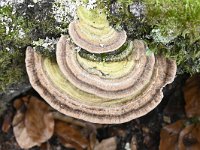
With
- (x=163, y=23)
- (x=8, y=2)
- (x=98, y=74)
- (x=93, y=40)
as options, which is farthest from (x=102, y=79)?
(x=8, y=2)

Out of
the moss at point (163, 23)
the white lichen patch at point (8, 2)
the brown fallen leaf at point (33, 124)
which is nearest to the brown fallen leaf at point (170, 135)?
the brown fallen leaf at point (33, 124)

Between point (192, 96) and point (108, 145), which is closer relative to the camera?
point (192, 96)

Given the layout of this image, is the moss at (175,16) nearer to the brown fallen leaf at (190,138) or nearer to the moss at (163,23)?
the moss at (163,23)

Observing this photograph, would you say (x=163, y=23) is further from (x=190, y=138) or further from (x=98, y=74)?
(x=190, y=138)

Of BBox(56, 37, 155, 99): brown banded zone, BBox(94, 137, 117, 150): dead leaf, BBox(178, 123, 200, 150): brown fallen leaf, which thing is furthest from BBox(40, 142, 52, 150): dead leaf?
BBox(56, 37, 155, 99): brown banded zone

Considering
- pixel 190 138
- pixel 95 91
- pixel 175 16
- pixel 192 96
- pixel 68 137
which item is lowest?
pixel 68 137

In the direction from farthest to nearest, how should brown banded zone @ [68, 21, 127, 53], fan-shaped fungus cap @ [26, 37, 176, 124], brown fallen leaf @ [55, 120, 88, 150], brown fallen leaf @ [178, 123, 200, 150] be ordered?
brown fallen leaf @ [55, 120, 88, 150]
brown fallen leaf @ [178, 123, 200, 150]
fan-shaped fungus cap @ [26, 37, 176, 124]
brown banded zone @ [68, 21, 127, 53]

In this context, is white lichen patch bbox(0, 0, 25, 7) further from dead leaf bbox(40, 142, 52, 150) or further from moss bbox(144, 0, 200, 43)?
dead leaf bbox(40, 142, 52, 150)
